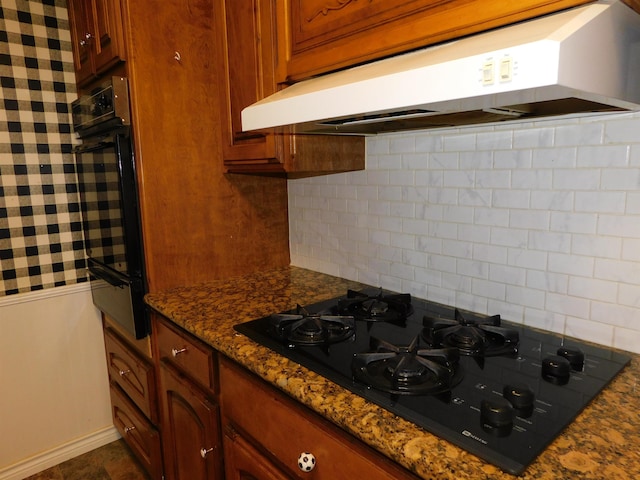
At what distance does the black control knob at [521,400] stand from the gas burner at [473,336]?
0.73ft

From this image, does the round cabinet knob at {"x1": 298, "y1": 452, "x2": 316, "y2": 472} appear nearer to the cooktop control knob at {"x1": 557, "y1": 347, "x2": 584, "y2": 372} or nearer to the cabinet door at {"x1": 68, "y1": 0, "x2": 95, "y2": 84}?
the cooktop control knob at {"x1": 557, "y1": 347, "x2": 584, "y2": 372}

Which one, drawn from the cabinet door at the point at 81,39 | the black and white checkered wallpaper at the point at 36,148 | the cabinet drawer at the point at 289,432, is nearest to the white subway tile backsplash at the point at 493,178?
the cabinet drawer at the point at 289,432

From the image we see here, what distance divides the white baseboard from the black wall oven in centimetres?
79

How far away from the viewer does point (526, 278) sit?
1207mm

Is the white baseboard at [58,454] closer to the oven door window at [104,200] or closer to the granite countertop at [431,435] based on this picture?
the oven door window at [104,200]

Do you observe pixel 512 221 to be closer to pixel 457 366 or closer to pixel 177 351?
pixel 457 366

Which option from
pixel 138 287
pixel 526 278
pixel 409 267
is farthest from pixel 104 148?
pixel 526 278

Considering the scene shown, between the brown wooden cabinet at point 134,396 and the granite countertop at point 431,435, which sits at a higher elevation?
the granite countertop at point 431,435

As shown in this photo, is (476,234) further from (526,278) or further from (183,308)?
(183,308)

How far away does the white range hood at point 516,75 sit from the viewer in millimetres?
581

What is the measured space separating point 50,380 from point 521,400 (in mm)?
2129

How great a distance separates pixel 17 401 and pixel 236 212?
1.37m

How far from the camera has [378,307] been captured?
135 centimetres

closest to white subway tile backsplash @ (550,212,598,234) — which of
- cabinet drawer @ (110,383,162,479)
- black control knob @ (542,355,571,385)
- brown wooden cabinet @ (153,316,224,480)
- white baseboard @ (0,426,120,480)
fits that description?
black control knob @ (542,355,571,385)
